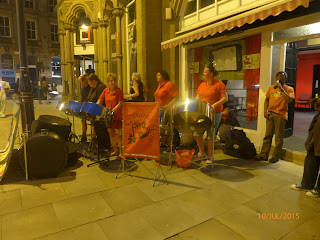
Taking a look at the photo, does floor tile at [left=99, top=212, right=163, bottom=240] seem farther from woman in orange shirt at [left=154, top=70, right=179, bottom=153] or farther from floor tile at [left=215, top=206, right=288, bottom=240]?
woman in orange shirt at [left=154, top=70, right=179, bottom=153]

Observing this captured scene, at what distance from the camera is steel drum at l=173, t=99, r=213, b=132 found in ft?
14.0

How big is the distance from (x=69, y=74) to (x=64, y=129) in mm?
13698

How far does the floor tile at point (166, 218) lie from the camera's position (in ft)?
9.21

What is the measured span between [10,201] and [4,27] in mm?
34264

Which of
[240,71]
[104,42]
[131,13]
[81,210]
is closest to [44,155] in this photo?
[81,210]

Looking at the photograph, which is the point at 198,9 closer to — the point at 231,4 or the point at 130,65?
the point at 231,4

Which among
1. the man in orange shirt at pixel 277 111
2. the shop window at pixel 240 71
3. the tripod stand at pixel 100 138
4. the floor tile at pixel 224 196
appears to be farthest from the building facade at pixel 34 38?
the floor tile at pixel 224 196

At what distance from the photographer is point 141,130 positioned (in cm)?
418

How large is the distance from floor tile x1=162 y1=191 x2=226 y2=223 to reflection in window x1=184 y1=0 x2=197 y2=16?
5.90m

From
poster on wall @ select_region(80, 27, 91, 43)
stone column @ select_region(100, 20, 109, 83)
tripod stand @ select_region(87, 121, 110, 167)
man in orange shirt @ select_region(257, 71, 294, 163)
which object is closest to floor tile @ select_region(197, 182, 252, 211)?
man in orange shirt @ select_region(257, 71, 294, 163)

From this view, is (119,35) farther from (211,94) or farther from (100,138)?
(211,94)

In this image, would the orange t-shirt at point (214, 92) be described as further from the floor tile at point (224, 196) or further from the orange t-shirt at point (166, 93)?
the floor tile at point (224, 196)

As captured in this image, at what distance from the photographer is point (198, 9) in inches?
289

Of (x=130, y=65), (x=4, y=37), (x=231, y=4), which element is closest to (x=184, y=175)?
(x=231, y=4)
